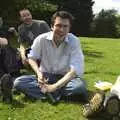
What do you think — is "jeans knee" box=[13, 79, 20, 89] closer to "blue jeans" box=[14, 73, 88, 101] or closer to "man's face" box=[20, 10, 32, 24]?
"blue jeans" box=[14, 73, 88, 101]

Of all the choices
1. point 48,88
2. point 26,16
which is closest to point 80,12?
point 26,16

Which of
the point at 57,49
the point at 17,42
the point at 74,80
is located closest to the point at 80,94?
the point at 74,80

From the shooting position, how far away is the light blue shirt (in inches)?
299

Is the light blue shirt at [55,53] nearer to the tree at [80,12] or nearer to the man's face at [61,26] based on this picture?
the man's face at [61,26]

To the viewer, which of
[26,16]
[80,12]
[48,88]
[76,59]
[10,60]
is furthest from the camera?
[80,12]

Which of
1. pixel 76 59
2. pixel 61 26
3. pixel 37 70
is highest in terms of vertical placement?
pixel 61 26

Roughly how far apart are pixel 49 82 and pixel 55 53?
0.51m

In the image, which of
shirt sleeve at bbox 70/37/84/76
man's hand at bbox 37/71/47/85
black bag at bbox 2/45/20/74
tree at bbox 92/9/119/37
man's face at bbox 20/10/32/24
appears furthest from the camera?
tree at bbox 92/9/119/37

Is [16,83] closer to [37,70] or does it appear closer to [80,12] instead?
[37,70]

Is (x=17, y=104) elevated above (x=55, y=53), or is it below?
below

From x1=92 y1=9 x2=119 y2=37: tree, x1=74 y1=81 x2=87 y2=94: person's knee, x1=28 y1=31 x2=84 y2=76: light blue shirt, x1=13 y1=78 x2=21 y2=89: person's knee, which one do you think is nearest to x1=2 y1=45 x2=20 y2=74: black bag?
x1=13 y1=78 x2=21 y2=89: person's knee

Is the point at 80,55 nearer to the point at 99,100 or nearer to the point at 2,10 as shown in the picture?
the point at 99,100

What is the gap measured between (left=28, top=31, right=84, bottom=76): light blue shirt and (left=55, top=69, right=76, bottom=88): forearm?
0.83 ft

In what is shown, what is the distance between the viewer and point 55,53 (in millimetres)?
7656
